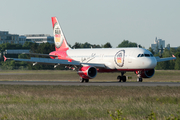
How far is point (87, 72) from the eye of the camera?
43.0 meters

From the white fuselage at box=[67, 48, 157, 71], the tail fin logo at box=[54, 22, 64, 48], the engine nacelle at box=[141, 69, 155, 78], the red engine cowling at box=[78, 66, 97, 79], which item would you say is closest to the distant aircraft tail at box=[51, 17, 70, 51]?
the tail fin logo at box=[54, 22, 64, 48]

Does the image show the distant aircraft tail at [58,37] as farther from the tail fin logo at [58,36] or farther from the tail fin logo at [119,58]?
the tail fin logo at [119,58]

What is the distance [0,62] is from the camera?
148750 millimetres

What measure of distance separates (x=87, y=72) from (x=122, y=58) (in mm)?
4628

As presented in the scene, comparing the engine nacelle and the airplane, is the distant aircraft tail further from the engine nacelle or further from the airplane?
the engine nacelle

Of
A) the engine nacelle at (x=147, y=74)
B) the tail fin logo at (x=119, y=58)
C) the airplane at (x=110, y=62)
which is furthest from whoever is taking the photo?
the engine nacelle at (x=147, y=74)

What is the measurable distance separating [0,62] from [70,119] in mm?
138050

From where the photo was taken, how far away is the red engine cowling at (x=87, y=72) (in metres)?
43.1

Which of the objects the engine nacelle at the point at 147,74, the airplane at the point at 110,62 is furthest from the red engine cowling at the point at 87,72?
the engine nacelle at the point at 147,74

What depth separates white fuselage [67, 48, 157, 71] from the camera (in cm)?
4209

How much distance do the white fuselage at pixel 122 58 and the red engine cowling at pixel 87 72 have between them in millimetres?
2469

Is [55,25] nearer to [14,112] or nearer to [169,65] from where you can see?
[14,112]

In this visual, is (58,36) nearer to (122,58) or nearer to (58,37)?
(58,37)

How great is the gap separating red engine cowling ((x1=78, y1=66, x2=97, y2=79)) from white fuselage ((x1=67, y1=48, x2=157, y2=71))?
2.47 m
